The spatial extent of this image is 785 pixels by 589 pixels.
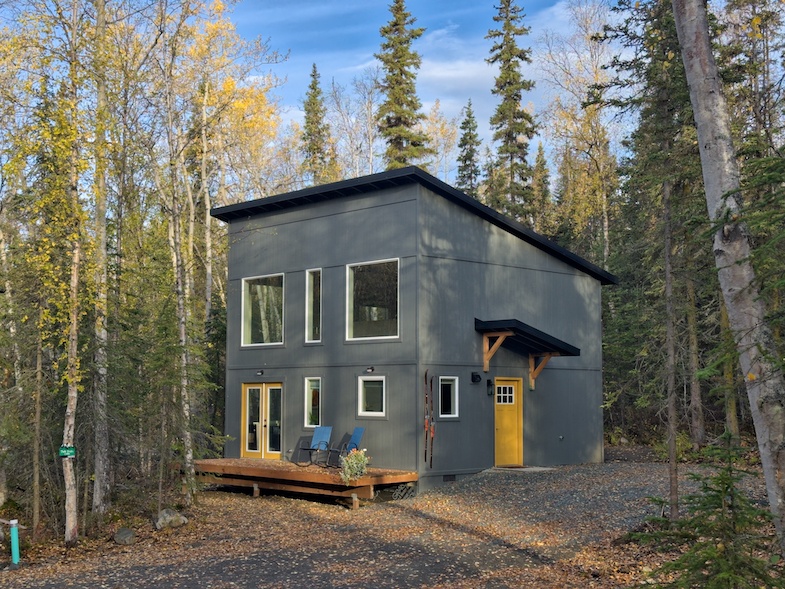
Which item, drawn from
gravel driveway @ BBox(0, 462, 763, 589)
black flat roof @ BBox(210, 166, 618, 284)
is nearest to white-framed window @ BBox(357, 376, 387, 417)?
gravel driveway @ BBox(0, 462, 763, 589)

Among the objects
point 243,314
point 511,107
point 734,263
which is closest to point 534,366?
point 243,314

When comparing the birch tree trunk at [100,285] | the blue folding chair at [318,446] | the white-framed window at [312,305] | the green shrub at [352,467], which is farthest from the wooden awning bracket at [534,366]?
the birch tree trunk at [100,285]

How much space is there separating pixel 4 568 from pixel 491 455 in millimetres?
9500

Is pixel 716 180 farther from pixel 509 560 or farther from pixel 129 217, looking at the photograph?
pixel 129 217

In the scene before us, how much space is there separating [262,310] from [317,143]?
19268 millimetres

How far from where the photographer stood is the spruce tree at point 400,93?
103 feet

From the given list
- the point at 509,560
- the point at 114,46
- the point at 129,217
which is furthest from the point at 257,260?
the point at 509,560

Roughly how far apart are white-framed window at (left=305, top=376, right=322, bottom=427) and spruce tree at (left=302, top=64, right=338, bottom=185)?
628 inches

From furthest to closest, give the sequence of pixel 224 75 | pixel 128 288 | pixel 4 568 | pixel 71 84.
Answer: pixel 224 75, pixel 128 288, pixel 71 84, pixel 4 568

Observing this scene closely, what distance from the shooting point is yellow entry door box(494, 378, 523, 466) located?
671 inches

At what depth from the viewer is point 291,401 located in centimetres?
1742

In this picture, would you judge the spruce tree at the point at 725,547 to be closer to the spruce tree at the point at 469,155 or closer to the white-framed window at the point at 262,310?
the white-framed window at the point at 262,310

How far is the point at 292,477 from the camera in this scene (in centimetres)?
1465

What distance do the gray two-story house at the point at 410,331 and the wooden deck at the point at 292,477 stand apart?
32.2 inches
